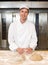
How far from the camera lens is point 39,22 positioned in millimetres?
2061

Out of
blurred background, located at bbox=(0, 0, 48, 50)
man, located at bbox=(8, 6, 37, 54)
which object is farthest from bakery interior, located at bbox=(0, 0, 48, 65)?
man, located at bbox=(8, 6, 37, 54)

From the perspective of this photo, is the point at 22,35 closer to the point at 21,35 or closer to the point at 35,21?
the point at 21,35

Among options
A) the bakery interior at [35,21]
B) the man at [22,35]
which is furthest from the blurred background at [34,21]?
the man at [22,35]

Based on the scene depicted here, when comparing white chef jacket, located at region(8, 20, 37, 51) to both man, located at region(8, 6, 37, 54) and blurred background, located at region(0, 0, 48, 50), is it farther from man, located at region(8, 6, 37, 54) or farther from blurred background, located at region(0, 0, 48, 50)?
blurred background, located at region(0, 0, 48, 50)

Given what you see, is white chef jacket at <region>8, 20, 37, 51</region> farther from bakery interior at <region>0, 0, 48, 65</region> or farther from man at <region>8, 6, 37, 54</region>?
bakery interior at <region>0, 0, 48, 65</region>

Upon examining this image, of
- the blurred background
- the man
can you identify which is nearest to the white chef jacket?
the man

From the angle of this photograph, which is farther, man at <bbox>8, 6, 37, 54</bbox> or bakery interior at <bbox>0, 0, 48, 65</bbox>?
bakery interior at <bbox>0, 0, 48, 65</bbox>

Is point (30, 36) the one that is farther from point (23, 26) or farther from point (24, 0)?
point (24, 0)

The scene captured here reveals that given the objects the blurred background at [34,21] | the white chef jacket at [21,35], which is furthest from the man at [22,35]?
the blurred background at [34,21]

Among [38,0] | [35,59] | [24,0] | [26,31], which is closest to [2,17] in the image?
[24,0]

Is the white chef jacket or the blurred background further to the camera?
the blurred background

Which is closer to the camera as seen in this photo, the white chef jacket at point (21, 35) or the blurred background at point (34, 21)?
the white chef jacket at point (21, 35)

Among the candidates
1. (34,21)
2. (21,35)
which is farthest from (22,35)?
(34,21)

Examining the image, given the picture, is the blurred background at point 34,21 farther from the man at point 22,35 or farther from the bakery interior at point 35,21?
the man at point 22,35
